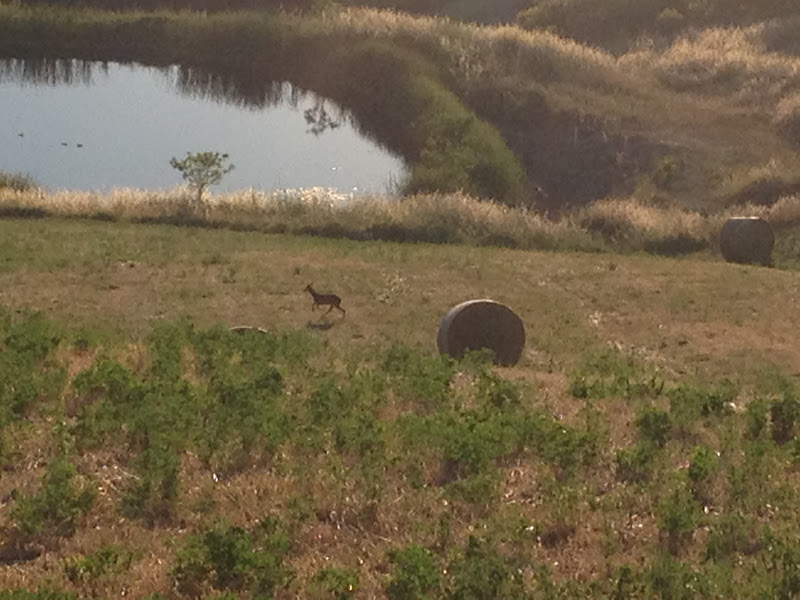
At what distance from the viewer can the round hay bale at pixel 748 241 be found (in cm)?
2775

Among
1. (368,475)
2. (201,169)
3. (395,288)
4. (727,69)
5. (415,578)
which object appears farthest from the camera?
(727,69)

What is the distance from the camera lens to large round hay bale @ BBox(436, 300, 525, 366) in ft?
52.4

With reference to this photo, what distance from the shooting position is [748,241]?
27.7m

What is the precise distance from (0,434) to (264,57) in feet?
154

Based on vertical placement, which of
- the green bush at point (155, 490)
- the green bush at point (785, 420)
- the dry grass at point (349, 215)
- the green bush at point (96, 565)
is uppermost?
the green bush at point (785, 420)

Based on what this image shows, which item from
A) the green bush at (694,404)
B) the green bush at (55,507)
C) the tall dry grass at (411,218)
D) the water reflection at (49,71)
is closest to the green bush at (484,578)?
the green bush at (55,507)

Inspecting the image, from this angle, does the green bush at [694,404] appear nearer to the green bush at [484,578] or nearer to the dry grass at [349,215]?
the green bush at [484,578]

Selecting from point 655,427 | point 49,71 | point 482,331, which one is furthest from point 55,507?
point 49,71

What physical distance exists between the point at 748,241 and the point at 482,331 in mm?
14069

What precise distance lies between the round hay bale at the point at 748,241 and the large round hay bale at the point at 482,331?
43.5 feet

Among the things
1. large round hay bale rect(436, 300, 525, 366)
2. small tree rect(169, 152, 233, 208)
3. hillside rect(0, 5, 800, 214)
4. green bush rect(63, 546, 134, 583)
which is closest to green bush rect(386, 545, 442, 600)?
green bush rect(63, 546, 134, 583)

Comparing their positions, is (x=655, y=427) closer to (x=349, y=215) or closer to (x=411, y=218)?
(x=411, y=218)

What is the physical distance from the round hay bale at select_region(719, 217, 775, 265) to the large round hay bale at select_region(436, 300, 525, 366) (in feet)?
43.5

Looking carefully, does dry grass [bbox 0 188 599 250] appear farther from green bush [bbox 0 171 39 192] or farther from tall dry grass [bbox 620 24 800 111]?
tall dry grass [bbox 620 24 800 111]
